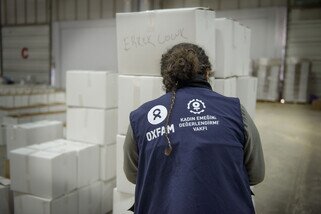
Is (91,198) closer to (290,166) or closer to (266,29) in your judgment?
(290,166)

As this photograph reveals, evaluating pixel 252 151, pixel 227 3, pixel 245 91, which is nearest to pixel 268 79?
pixel 227 3

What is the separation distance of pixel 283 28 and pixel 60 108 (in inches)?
232

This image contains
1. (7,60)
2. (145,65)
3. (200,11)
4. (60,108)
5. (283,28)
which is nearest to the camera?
(200,11)

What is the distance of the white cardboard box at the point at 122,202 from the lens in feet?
9.07

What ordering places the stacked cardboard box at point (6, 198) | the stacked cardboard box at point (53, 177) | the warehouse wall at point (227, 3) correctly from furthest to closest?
the warehouse wall at point (227, 3) → the stacked cardboard box at point (6, 198) → the stacked cardboard box at point (53, 177)

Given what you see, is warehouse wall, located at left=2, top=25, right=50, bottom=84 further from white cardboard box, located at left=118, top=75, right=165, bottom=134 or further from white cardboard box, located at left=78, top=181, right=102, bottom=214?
white cardboard box, located at left=118, top=75, right=165, bottom=134

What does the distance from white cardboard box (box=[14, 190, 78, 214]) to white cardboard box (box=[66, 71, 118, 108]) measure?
104cm

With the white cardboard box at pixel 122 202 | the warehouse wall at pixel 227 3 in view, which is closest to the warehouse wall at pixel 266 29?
the warehouse wall at pixel 227 3

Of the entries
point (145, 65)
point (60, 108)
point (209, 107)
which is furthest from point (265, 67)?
point (209, 107)

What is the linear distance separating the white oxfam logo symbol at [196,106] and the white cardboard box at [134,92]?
105cm

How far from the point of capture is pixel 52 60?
11938mm

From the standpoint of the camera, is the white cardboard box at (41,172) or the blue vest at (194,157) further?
the white cardboard box at (41,172)

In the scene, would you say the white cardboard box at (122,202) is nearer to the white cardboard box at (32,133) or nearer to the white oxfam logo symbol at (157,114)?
the white oxfam logo symbol at (157,114)

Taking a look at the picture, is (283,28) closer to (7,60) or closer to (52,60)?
(52,60)
